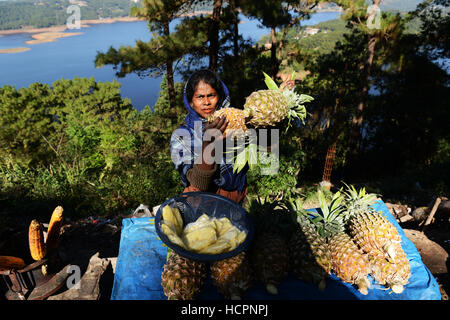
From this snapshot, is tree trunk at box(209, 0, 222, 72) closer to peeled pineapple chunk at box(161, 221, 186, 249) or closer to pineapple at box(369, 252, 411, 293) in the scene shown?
peeled pineapple chunk at box(161, 221, 186, 249)

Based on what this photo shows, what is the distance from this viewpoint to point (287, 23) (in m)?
12.9

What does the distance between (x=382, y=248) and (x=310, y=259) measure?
23.4 inches

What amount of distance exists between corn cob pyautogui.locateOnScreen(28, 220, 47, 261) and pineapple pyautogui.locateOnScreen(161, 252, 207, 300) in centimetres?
209

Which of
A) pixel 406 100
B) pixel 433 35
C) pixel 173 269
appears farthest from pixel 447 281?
pixel 406 100

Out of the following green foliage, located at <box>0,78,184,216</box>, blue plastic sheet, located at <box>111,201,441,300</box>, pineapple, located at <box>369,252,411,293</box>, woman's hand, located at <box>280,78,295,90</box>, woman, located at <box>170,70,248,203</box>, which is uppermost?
woman's hand, located at <box>280,78,295,90</box>

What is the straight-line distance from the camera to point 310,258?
224 centimetres

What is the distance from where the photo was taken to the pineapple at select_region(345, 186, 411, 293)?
217cm

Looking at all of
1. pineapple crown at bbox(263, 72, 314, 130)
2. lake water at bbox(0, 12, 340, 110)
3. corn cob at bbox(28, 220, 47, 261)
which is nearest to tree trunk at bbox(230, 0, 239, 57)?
pineapple crown at bbox(263, 72, 314, 130)

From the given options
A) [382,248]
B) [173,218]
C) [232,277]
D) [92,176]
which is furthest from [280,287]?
[92,176]

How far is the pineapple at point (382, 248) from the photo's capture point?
2.17 m

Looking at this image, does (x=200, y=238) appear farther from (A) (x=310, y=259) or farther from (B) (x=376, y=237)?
(B) (x=376, y=237)

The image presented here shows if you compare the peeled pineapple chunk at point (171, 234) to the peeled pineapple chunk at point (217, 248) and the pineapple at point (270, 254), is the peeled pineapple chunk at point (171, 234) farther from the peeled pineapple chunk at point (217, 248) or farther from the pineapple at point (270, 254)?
the pineapple at point (270, 254)

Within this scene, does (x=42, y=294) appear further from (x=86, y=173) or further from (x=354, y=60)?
(x=354, y=60)

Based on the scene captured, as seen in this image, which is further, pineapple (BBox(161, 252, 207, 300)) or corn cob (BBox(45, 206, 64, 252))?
corn cob (BBox(45, 206, 64, 252))
